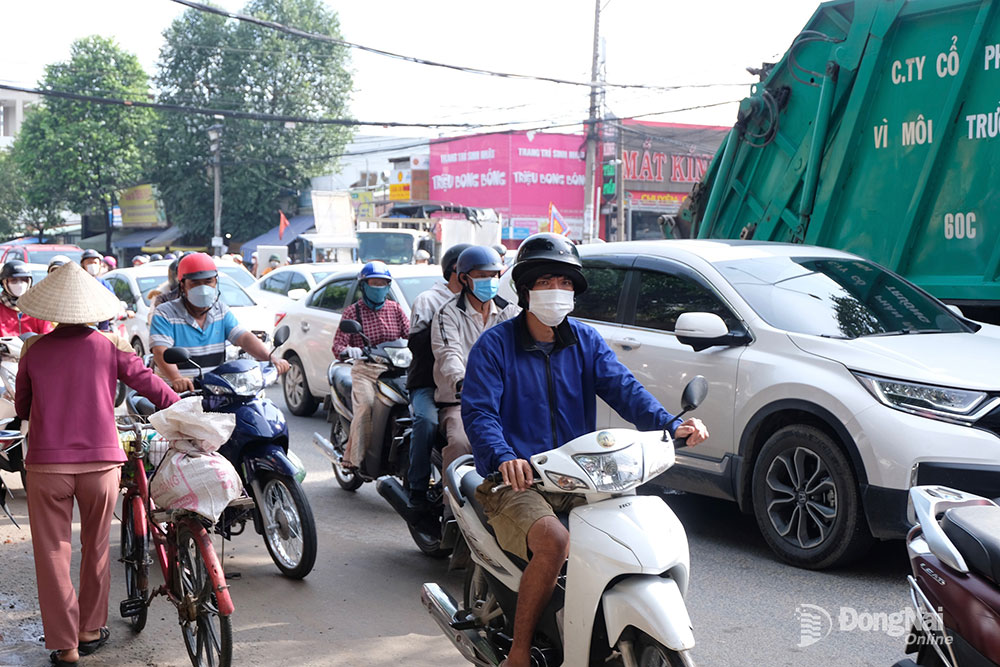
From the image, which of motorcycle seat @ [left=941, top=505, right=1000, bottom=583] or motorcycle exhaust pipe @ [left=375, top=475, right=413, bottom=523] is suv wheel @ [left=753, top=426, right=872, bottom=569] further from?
motorcycle seat @ [left=941, top=505, right=1000, bottom=583]

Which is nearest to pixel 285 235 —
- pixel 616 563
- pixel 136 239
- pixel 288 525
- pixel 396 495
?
pixel 136 239

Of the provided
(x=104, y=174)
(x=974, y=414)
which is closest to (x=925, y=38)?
(x=974, y=414)

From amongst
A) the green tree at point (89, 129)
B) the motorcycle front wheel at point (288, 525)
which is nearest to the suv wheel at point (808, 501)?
the motorcycle front wheel at point (288, 525)

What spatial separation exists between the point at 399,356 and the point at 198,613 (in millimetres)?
2780

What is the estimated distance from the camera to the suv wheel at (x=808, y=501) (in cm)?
558

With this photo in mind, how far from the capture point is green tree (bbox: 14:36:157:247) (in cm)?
5219

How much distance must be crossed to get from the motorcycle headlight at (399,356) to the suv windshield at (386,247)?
17818mm

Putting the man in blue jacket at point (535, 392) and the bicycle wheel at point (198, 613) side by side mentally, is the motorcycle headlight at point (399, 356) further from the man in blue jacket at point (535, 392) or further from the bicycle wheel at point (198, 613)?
the man in blue jacket at point (535, 392)

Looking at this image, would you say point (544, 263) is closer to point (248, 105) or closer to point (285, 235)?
point (285, 235)

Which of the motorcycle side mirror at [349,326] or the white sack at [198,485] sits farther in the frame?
the motorcycle side mirror at [349,326]

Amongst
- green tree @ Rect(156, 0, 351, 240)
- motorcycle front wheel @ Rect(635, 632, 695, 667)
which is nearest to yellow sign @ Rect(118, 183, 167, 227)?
green tree @ Rect(156, 0, 351, 240)

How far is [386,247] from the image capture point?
25.2 m

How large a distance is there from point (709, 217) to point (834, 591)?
18.6 ft

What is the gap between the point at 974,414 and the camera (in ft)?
17.3
